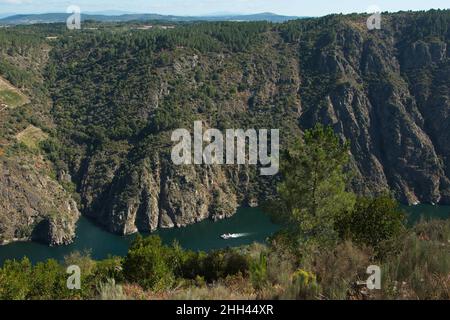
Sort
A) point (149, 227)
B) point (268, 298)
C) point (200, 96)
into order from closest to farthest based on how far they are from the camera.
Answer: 1. point (268, 298)
2. point (149, 227)
3. point (200, 96)

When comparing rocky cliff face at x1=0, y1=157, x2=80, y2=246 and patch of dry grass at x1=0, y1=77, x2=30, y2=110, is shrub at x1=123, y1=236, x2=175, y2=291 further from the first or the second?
patch of dry grass at x1=0, y1=77, x2=30, y2=110

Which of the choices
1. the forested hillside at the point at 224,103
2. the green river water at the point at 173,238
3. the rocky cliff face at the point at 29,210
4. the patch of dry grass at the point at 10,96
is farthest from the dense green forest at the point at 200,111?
the patch of dry grass at the point at 10,96

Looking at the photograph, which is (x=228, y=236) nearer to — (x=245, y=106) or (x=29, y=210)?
(x=29, y=210)

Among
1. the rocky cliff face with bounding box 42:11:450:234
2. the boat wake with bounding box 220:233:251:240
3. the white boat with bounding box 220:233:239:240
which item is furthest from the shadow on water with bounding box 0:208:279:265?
the rocky cliff face with bounding box 42:11:450:234

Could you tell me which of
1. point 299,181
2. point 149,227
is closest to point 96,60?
point 149,227
